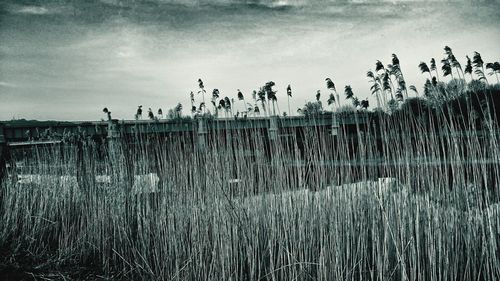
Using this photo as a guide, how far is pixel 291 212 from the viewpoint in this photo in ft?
8.40

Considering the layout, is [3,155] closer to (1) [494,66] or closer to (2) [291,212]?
(2) [291,212]

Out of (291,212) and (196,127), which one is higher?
(196,127)

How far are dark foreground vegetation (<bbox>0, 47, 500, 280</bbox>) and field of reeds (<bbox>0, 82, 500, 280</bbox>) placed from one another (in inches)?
0.5

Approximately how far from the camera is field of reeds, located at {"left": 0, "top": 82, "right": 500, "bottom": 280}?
7.53ft

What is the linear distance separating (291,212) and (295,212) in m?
0.03

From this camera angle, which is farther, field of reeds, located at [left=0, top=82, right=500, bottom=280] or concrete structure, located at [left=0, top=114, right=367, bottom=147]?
concrete structure, located at [left=0, top=114, right=367, bottom=147]

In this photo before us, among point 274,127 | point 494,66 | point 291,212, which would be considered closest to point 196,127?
point 274,127

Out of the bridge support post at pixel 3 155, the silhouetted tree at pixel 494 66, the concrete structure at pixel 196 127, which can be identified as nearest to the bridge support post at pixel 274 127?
the concrete structure at pixel 196 127

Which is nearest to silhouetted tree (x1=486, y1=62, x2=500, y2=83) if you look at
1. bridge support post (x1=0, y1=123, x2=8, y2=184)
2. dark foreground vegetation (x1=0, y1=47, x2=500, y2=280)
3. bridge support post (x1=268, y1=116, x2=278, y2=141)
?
dark foreground vegetation (x1=0, y1=47, x2=500, y2=280)

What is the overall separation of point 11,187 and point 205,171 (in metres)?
2.91

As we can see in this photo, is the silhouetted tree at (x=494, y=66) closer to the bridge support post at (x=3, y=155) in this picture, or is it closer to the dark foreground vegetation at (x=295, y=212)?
the dark foreground vegetation at (x=295, y=212)

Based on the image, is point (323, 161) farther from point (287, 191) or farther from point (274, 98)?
point (274, 98)

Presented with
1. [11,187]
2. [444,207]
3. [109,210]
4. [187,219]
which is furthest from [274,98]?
[11,187]

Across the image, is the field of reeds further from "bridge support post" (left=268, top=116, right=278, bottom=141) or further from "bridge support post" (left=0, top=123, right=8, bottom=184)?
"bridge support post" (left=0, top=123, right=8, bottom=184)
